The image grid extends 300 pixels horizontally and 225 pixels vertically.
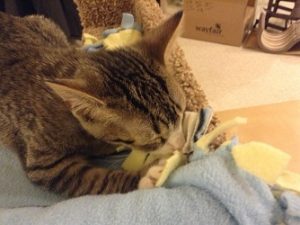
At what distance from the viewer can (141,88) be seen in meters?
0.79

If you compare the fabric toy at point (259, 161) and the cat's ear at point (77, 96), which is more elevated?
the cat's ear at point (77, 96)

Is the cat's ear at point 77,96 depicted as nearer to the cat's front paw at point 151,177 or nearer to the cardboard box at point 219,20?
the cat's front paw at point 151,177

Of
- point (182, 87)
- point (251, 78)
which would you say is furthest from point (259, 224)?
point (251, 78)

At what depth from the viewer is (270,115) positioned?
116cm

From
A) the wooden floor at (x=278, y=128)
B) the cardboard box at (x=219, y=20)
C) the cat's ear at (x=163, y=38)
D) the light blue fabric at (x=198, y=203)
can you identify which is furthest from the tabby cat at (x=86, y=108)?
the cardboard box at (x=219, y=20)

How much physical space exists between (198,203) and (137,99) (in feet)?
0.85

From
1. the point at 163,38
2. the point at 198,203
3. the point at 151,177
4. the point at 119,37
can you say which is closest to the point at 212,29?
the point at 119,37

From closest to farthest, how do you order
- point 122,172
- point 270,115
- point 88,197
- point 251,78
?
1. point 88,197
2. point 122,172
3. point 270,115
4. point 251,78

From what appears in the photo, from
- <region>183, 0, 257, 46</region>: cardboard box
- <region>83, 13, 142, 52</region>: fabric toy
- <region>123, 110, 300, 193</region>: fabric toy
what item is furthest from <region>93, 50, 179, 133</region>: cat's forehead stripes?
<region>183, 0, 257, 46</region>: cardboard box

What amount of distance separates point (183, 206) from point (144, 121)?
220 millimetres

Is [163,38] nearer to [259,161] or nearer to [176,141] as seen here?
[176,141]

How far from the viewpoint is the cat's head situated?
2.50 ft

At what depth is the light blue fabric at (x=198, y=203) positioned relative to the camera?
2.02 feet

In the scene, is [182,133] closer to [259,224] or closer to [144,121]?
[144,121]
